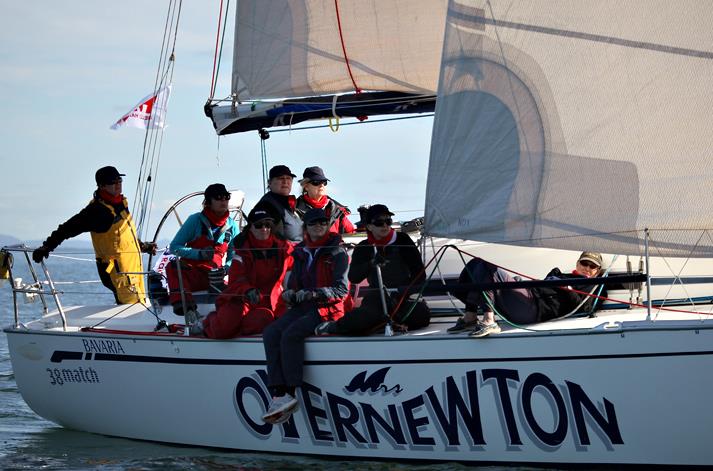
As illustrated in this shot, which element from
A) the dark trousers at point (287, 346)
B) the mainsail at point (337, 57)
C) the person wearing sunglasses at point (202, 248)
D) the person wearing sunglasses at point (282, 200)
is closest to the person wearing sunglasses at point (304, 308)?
the dark trousers at point (287, 346)

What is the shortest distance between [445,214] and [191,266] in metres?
2.50

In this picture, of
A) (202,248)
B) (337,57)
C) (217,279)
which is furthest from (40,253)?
A: (337,57)

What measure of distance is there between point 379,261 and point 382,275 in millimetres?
222

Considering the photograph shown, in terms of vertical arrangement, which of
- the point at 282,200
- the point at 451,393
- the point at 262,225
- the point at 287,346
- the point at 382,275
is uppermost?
the point at 282,200

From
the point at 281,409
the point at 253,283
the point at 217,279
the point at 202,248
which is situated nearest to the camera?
the point at 281,409

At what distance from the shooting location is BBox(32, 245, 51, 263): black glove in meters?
8.40

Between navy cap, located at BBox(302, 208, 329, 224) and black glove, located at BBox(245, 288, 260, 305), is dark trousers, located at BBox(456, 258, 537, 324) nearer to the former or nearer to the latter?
navy cap, located at BBox(302, 208, 329, 224)

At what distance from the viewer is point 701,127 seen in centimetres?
630

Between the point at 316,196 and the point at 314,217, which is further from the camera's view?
the point at 316,196

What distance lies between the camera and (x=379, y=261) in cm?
703

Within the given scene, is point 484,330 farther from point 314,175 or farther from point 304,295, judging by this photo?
point 314,175

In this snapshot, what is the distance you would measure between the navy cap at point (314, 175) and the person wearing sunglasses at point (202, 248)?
0.61 metres

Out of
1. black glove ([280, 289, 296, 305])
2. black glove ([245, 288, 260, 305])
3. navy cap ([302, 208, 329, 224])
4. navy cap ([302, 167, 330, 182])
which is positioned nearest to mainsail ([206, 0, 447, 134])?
navy cap ([302, 167, 330, 182])

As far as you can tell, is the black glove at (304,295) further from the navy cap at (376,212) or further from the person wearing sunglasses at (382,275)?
the navy cap at (376,212)
